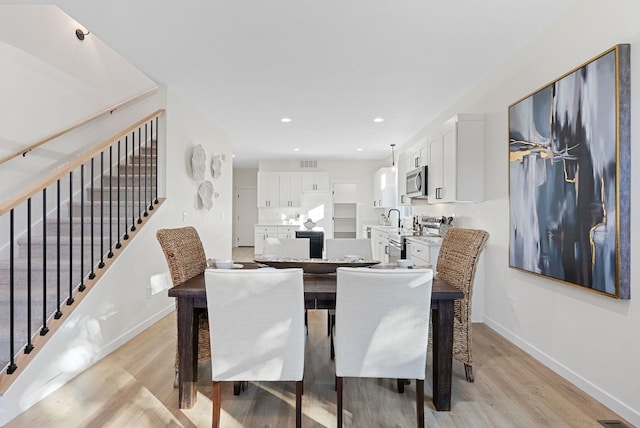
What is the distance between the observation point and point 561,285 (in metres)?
2.47

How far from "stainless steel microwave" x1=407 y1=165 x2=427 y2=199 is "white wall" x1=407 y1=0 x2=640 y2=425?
3.22 feet

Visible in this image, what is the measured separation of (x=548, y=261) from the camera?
8.32 ft

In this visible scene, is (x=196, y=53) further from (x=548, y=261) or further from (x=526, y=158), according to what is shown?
(x=548, y=261)

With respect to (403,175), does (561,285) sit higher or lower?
lower

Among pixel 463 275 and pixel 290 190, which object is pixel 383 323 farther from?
pixel 290 190

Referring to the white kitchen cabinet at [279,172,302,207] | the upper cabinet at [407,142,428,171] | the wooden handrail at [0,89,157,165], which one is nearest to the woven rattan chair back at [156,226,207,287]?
the wooden handrail at [0,89,157,165]

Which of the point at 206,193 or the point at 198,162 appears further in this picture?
the point at 206,193

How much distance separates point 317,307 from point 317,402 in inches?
25.7

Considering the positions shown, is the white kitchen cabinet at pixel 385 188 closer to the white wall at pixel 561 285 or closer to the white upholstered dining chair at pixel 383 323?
the white wall at pixel 561 285

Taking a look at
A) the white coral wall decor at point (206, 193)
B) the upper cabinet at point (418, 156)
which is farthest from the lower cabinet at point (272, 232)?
the upper cabinet at point (418, 156)

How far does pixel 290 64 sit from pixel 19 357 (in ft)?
9.74

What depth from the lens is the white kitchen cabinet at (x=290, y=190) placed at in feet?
28.6

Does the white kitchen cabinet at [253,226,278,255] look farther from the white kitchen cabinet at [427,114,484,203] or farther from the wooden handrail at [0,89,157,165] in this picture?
the white kitchen cabinet at [427,114,484,203]

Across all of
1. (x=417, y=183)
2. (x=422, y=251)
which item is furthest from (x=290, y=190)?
(x=422, y=251)
